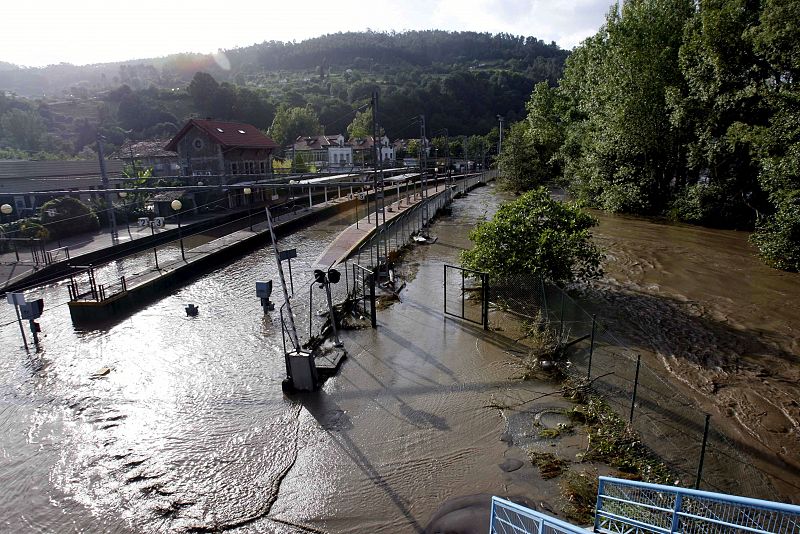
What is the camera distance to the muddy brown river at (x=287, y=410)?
23.7ft

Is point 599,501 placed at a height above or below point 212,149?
below

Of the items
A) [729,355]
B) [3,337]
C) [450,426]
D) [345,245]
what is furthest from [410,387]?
[345,245]

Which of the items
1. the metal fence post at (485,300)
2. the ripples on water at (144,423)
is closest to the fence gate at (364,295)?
the ripples on water at (144,423)

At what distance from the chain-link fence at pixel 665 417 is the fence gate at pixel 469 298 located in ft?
4.83

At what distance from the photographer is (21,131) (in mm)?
91062

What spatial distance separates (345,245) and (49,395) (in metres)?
15.1

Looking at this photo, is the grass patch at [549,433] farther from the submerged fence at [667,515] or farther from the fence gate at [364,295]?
the fence gate at [364,295]

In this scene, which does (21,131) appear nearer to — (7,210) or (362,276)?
(7,210)

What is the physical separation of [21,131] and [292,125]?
52269mm

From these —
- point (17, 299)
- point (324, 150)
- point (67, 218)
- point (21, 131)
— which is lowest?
point (67, 218)

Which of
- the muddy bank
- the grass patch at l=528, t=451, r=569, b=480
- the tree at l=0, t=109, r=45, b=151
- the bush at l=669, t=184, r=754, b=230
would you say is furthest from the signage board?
the tree at l=0, t=109, r=45, b=151

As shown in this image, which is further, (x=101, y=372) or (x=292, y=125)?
(x=292, y=125)

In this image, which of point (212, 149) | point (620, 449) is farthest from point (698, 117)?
point (212, 149)

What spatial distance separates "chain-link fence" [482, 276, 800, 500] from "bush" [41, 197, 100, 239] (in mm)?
26810
